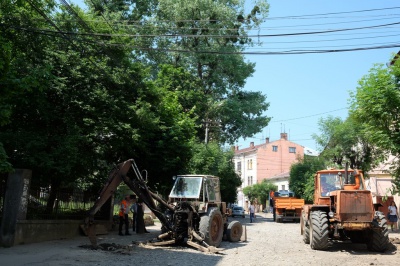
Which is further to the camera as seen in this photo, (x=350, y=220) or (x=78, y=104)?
(x=78, y=104)

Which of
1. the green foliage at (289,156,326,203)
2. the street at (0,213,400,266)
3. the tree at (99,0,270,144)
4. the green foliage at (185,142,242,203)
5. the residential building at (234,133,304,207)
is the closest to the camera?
the street at (0,213,400,266)

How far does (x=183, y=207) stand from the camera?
1469 cm

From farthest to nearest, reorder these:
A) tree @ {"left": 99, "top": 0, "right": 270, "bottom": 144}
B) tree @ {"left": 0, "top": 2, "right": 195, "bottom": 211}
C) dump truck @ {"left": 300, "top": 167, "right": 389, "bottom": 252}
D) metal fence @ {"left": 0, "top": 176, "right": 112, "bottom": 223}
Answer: tree @ {"left": 99, "top": 0, "right": 270, "bottom": 144} < metal fence @ {"left": 0, "top": 176, "right": 112, "bottom": 223} < tree @ {"left": 0, "top": 2, "right": 195, "bottom": 211} < dump truck @ {"left": 300, "top": 167, "right": 389, "bottom": 252}

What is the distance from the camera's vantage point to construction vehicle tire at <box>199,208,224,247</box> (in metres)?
14.2

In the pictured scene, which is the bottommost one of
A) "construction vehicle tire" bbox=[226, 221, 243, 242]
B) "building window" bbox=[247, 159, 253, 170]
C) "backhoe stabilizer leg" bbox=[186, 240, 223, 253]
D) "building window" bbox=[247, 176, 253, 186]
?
"backhoe stabilizer leg" bbox=[186, 240, 223, 253]

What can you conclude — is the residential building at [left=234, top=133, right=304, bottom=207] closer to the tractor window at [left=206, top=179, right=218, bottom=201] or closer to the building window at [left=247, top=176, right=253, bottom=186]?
the building window at [left=247, top=176, right=253, bottom=186]

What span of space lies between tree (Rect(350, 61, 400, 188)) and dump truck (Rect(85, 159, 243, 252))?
6166 mm

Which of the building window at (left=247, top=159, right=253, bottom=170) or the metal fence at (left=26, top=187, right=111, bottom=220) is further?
the building window at (left=247, top=159, right=253, bottom=170)

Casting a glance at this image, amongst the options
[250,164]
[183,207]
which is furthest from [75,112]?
[250,164]

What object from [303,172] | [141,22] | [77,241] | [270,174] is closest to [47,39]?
[77,241]

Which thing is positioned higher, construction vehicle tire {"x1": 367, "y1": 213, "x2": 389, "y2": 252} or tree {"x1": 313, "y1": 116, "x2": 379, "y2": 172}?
tree {"x1": 313, "y1": 116, "x2": 379, "y2": 172}

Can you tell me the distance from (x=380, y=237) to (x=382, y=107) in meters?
4.25

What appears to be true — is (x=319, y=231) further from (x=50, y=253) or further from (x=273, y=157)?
(x=273, y=157)

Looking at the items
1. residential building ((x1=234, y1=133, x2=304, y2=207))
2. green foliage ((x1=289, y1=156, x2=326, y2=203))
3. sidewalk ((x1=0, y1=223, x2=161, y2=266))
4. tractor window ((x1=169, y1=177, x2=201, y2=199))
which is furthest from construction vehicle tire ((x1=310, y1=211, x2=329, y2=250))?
residential building ((x1=234, y1=133, x2=304, y2=207))
